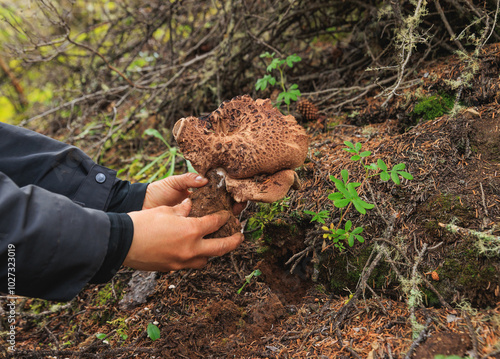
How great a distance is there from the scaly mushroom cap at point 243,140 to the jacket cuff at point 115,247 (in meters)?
0.67

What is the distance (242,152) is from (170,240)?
69 centimetres

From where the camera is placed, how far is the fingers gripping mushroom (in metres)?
2.00

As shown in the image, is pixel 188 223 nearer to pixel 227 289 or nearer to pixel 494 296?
pixel 227 289

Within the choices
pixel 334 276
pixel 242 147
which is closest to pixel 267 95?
pixel 242 147

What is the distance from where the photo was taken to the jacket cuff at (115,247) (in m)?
1.69

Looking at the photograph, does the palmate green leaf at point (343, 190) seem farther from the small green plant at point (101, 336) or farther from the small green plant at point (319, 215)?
the small green plant at point (101, 336)

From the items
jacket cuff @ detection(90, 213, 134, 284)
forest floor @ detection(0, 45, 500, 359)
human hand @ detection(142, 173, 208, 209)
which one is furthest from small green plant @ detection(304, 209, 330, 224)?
jacket cuff @ detection(90, 213, 134, 284)

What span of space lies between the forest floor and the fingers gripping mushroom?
58cm

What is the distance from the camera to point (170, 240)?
1.85 m

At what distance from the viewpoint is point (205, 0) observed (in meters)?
5.42

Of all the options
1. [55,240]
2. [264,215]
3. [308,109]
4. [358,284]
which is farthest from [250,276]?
[308,109]

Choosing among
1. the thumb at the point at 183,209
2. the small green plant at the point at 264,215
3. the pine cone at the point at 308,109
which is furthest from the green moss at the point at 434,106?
the thumb at the point at 183,209

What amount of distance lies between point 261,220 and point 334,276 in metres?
0.75

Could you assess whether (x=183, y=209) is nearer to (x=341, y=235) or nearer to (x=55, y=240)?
(x=55, y=240)
